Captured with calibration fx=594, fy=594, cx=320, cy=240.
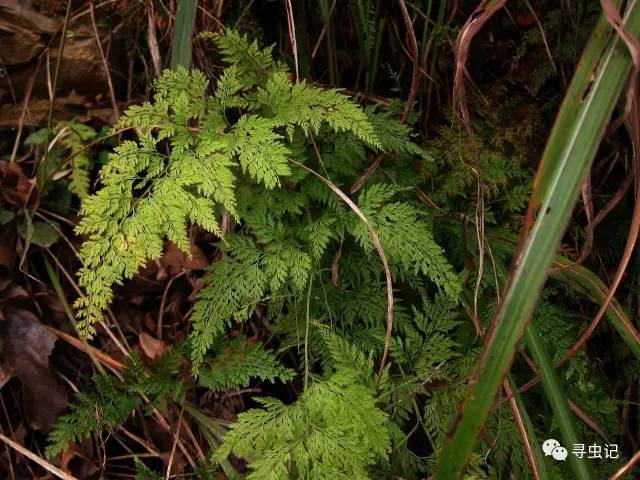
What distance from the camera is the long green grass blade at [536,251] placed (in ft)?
3.29

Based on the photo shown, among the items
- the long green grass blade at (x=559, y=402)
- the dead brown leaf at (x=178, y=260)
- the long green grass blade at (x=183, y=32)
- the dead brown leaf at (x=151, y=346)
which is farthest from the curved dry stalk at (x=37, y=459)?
the long green grass blade at (x=559, y=402)

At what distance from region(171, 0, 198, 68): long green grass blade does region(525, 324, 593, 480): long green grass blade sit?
3.79ft

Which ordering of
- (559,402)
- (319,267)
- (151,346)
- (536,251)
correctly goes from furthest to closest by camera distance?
(151,346) < (319,267) < (559,402) < (536,251)

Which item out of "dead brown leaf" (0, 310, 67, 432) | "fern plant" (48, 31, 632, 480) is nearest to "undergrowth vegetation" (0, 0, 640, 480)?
"fern plant" (48, 31, 632, 480)

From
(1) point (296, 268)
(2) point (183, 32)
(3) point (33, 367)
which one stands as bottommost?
(3) point (33, 367)

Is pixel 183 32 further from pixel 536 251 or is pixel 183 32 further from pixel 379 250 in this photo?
pixel 536 251

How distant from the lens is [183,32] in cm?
161

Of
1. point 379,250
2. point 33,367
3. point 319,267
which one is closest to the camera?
point 379,250

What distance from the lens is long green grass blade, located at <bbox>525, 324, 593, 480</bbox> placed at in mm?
1314

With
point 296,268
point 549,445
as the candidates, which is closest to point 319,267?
point 296,268

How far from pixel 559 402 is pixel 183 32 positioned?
4.36ft

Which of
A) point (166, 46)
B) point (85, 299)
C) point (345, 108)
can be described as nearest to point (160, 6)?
point (166, 46)

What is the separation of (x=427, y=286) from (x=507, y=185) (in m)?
0.45

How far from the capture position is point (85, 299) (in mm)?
1425
